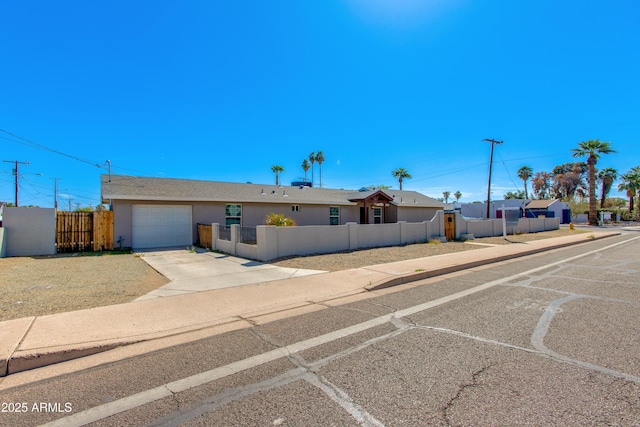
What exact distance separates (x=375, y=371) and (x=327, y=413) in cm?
93

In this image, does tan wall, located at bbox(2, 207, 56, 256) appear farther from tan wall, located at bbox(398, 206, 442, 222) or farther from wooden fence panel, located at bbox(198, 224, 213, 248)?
tan wall, located at bbox(398, 206, 442, 222)

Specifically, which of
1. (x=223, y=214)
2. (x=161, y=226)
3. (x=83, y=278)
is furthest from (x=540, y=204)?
(x=83, y=278)

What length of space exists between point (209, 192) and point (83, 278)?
1085 centimetres

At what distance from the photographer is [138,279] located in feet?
28.9

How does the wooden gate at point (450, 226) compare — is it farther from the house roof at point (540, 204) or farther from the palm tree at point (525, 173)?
the palm tree at point (525, 173)

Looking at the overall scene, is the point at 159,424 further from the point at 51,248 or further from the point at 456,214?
the point at 456,214

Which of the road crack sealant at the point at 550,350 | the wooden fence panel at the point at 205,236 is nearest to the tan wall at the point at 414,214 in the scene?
the wooden fence panel at the point at 205,236

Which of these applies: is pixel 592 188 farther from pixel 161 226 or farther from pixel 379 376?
pixel 379 376

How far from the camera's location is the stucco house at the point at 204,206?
1634cm

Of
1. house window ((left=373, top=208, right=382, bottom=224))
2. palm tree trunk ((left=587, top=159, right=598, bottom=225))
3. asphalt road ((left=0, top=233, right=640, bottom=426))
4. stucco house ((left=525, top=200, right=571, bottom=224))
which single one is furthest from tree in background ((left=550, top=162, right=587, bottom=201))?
asphalt road ((left=0, top=233, right=640, bottom=426))

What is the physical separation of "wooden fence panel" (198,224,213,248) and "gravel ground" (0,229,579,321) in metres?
3.59

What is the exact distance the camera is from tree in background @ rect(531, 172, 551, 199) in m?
83.7

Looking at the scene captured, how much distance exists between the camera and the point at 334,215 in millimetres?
24109

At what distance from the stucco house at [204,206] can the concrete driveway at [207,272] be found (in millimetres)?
3643
